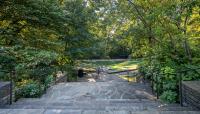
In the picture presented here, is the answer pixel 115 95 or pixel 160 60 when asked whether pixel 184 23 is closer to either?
pixel 160 60

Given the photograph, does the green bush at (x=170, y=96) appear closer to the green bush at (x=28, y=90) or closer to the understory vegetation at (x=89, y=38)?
the understory vegetation at (x=89, y=38)

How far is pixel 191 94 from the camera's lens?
14.5 ft

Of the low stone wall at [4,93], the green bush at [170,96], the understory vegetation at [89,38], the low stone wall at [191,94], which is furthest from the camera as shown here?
the understory vegetation at [89,38]

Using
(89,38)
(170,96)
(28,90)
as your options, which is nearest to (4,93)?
(28,90)

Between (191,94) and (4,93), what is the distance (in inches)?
143

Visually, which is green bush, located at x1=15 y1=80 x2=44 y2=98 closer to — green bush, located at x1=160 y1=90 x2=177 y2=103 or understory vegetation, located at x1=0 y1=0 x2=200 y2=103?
understory vegetation, located at x1=0 y1=0 x2=200 y2=103

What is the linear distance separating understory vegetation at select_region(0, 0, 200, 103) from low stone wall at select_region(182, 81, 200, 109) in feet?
1.23

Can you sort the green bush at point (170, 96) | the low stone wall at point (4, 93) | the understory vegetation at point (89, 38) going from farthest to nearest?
the understory vegetation at point (89, 38) < the green bush at point (170, 96) < the low stone wall at point (4, 93)

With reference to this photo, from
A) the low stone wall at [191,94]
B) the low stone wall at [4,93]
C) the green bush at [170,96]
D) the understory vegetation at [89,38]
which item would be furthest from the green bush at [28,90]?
the low stone wall at [191,94]

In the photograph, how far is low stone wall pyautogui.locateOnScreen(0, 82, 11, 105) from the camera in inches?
178

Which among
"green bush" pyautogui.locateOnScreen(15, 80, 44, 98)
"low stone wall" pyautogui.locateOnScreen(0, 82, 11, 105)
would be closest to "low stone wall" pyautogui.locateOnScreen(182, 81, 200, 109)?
"low stone wall" pyautogui.locateOnScreen(0, 82, 11, 105)

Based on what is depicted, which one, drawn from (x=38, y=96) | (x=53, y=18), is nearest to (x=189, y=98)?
(x=38, y=96)

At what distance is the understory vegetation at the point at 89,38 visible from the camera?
608 cm

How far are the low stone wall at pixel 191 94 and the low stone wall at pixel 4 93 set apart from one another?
142 inches
